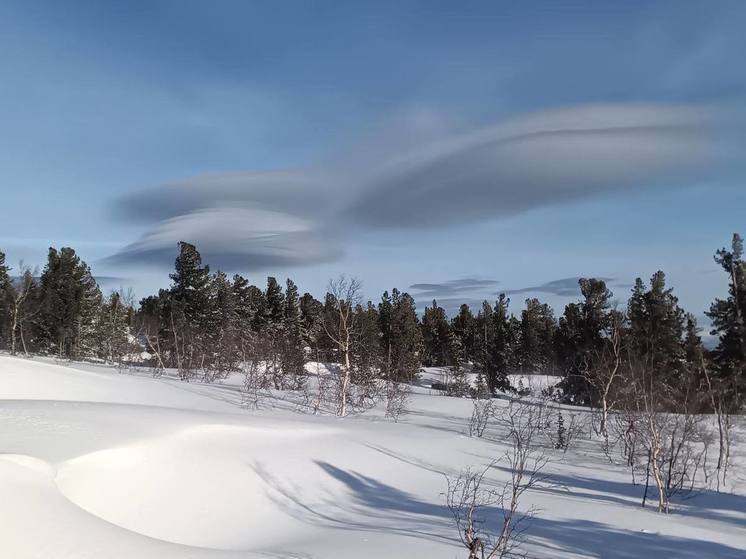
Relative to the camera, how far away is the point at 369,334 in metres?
51.4

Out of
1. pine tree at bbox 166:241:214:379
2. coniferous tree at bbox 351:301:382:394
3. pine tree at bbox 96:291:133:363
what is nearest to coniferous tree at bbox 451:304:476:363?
coniferous tree at bbox 351:301:382:394

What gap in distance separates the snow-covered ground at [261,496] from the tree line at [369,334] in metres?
9.34

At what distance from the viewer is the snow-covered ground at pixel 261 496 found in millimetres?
8492

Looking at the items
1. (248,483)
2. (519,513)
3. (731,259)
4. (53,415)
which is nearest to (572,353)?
(731,259)

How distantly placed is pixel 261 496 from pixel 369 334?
37.7 meters

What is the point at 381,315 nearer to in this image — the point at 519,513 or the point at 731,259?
the point at 731,259

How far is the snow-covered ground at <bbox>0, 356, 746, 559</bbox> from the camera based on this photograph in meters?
8.49

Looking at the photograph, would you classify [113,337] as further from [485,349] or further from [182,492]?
[182,492]

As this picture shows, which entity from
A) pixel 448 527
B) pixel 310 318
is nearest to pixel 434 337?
pixel 310 318

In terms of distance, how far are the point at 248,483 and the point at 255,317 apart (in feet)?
158

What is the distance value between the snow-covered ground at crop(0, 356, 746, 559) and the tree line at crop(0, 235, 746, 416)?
934 cm

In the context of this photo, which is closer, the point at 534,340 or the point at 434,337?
the point at 534,340

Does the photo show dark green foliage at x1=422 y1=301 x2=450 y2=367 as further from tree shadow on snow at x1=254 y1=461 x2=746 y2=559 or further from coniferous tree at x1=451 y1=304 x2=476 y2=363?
tree shadow on snow at x1=254 y1=461 x2=746 y2=559

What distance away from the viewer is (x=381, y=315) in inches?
2404
